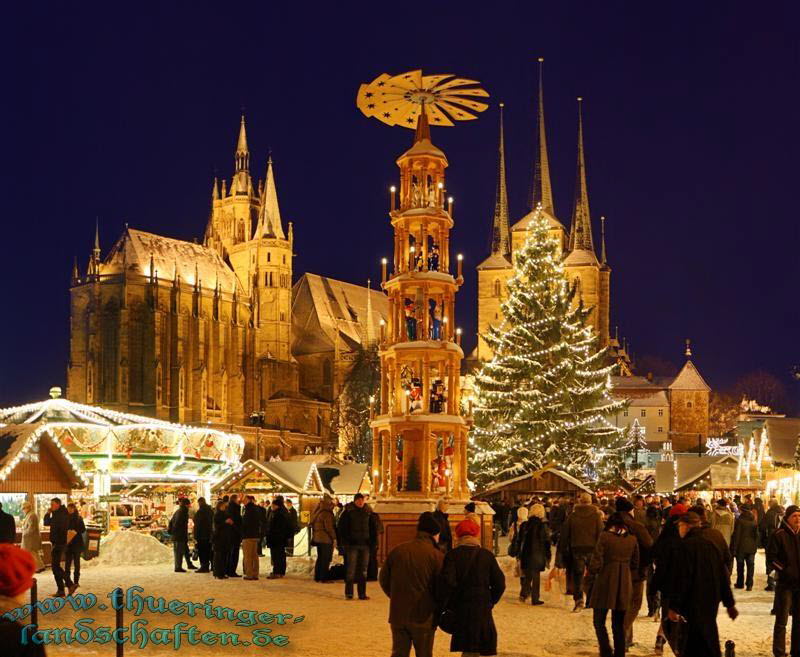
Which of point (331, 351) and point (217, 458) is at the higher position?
point (331, 351)

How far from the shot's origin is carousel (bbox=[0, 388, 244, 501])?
79.5ft

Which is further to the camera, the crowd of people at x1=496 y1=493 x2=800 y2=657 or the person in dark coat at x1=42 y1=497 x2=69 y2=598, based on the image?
the person in dark coat at x1=42 y1=497 x2=69 y2=598

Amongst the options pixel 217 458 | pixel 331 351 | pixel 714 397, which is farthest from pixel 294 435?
pixel 217 458

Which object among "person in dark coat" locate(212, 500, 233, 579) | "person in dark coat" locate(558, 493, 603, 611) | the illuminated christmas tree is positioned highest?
the illuminated christmas tree

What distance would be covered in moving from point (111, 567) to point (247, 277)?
71.0m

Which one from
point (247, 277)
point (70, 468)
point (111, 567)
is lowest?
point (111, 567)

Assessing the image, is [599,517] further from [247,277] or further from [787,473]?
[247,277]

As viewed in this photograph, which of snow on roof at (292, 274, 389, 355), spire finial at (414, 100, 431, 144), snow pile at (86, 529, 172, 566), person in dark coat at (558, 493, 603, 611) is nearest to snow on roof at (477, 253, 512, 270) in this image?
snow on roof at (292, 274, 389, 355)

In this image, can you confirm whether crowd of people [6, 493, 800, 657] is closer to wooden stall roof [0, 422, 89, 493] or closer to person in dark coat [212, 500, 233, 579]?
person in dark coat [212, 500, 233, 579]

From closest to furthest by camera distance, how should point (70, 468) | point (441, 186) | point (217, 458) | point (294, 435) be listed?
point (70, 468), point (441, 186), point (217, 458), point (294, 435)

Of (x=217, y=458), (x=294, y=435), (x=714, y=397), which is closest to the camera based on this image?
(x=217, y=458)

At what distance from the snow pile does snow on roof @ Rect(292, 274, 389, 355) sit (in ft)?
235

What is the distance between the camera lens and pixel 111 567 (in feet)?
75.1

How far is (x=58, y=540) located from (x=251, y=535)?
155 inches
